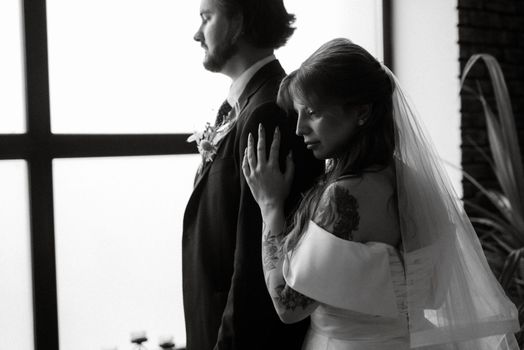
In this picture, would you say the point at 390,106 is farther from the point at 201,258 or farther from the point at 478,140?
the point at 478,140

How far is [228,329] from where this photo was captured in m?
1.37

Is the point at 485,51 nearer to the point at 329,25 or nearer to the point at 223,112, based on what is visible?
the point at 329,25

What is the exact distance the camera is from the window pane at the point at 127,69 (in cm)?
219

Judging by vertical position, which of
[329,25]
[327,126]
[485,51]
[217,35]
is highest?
[329,25]

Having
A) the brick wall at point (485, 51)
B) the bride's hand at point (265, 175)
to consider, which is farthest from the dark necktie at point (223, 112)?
the brick wall at point (485, 51)

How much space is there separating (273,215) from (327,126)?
0.22 meters

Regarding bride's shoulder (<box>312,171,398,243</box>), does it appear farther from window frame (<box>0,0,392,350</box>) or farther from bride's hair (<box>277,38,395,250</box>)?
window frame (<box>0,0,392,350</box>)

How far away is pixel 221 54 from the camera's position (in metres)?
1.54

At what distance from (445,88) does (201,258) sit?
1.83 meters

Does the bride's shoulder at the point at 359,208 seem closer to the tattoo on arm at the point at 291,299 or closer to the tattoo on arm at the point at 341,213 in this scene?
the tattoo on arm at the point at 341,213

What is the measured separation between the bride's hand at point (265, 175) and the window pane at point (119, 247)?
3.42 ft

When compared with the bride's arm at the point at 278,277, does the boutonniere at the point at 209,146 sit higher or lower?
higher

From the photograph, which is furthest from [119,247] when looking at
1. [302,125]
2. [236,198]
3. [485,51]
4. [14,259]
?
[485,51]

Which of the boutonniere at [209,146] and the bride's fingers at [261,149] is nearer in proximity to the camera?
the bride's fingers at [261,149]
